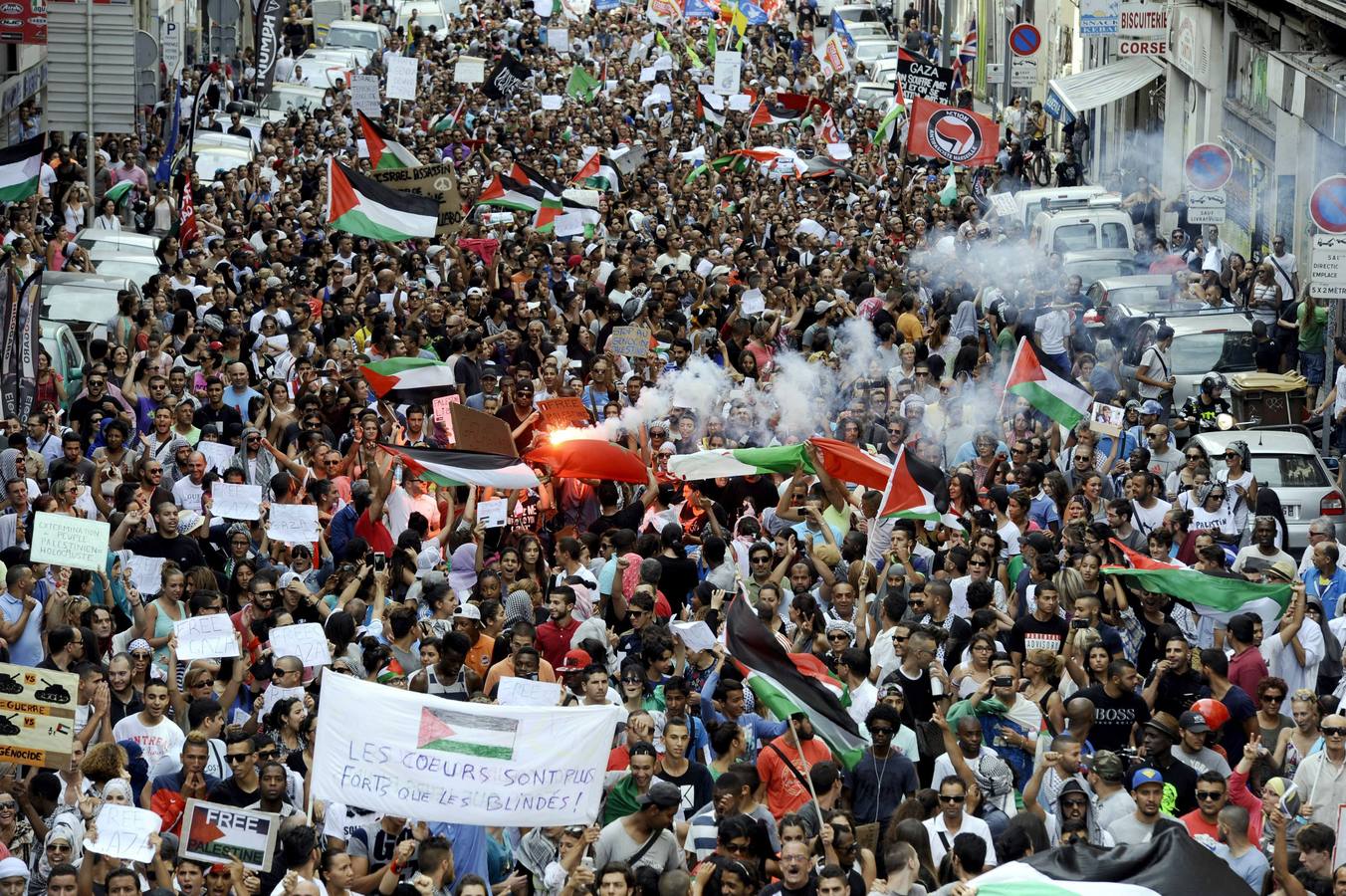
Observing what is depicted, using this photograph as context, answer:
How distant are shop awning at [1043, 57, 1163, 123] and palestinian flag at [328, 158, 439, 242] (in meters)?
16.1

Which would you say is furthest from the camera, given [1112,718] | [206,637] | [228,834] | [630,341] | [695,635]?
[630,341]

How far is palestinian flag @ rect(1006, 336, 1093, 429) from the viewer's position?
17.4 meters

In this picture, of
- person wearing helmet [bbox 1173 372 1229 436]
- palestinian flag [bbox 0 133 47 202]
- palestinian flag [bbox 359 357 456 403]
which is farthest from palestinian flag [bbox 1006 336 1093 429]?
palestinian flag [bbox 0 133 47 202]

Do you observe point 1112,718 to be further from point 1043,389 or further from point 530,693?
point 1043,389

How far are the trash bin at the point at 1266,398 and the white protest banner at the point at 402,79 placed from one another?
68.7 ft

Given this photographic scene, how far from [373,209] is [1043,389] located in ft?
28.8

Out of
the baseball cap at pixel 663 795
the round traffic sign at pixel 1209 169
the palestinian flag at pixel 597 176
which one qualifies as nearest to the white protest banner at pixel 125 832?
the baseball cap at pixel 663 795

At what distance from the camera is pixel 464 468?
15.2 m

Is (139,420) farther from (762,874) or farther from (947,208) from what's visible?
(947,208)

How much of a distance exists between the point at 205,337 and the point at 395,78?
66.9 feet

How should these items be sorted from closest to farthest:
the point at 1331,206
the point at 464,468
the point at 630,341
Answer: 1. the point at 464,468
2. the point at 630,341
3. the point at 1331,206

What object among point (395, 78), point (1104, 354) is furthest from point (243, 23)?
point (1104, 354)

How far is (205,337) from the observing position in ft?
64.3

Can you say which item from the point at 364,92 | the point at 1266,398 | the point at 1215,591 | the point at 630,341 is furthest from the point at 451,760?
the point at 364,92
